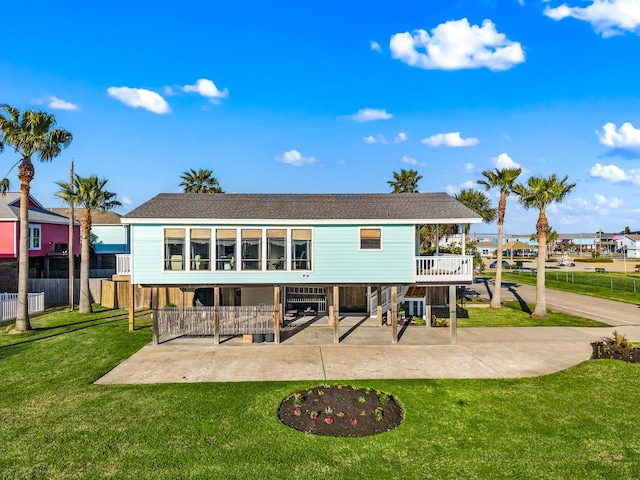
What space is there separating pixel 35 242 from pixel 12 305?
9.29 m

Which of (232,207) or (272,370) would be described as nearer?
(272,370)

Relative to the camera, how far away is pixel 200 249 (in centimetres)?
1470

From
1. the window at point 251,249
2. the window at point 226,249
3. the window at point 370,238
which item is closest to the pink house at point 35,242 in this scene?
the window at point 226,249

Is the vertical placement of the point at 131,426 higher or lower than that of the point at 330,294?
lower

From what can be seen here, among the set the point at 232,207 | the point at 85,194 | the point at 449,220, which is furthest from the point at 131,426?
the point at 85,194

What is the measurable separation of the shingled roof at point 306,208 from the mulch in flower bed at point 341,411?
670cm

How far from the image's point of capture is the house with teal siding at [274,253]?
14.5 m

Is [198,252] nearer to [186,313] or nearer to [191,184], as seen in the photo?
[186,313]

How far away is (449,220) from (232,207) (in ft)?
28.2

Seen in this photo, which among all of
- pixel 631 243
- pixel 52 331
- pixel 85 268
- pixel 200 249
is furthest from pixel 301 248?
pixel 631 243

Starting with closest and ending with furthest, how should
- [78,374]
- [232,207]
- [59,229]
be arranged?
[78,374]
[232,207]
[59,229]

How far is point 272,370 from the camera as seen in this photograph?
12.0m

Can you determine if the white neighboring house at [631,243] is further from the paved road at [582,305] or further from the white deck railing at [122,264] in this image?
the white deck railing at [122,264]

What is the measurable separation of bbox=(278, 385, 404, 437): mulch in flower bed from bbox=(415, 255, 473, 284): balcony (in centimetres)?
620
